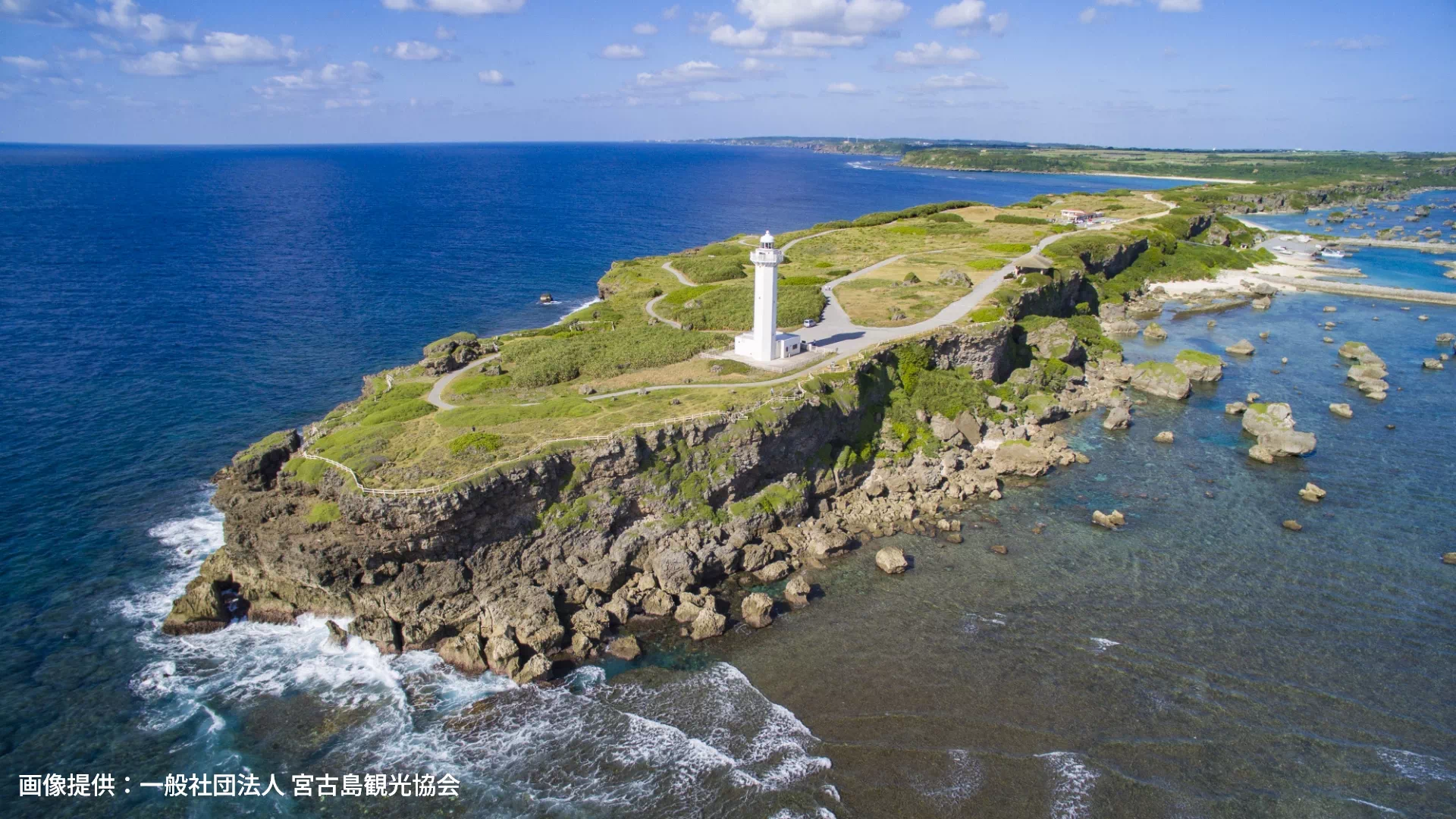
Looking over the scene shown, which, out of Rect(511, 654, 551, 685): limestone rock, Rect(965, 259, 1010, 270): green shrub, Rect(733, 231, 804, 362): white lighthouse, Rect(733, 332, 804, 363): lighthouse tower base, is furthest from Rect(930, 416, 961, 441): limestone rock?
Rect(965, 259, 1010, 270): green shrub

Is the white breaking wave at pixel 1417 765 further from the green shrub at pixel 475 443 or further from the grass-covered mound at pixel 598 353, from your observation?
the grass-covered mound at pixel 598 353

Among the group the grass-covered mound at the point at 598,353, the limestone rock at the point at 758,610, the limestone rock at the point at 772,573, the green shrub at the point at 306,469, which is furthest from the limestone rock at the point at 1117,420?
the green shrub at the point at 306,469

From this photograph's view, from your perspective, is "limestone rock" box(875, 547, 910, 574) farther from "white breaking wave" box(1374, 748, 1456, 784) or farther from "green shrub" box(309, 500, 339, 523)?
"green shrub" box(309, 500, 339, 523)

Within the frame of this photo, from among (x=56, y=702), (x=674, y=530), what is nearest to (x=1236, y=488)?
(x=674, y=530)

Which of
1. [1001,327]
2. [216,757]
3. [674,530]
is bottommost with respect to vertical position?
[216,757]

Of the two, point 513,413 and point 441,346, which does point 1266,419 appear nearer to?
point 513,413

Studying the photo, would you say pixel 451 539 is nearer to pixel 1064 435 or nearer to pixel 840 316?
pixel 840 316
